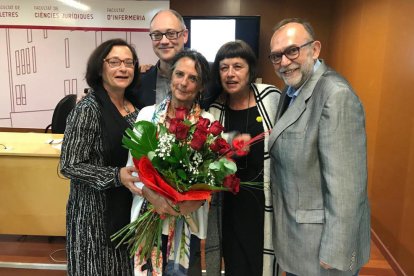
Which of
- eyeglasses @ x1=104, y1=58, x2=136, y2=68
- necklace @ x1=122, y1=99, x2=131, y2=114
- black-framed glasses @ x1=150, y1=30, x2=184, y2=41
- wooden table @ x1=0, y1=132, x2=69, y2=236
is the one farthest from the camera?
wooden table @ x1=0, y1=132, x2=69, y2=236

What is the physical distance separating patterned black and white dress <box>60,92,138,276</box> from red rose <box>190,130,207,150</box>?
0.43 meters

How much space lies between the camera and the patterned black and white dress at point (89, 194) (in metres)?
1.49

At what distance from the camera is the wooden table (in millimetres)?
2947

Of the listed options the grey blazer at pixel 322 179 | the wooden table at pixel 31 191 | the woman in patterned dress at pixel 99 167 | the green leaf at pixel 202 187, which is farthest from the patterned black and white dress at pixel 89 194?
the wooden table at pixel 31 191

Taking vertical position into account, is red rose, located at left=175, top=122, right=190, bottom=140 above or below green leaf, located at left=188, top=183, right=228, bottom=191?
above

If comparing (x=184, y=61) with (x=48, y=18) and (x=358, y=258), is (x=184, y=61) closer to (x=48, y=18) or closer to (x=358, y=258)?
(x=358, y=258)

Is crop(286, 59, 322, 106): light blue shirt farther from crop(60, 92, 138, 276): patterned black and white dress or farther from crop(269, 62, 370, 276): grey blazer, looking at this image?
crop(60, 92, 138, 276): patterned black and white dress

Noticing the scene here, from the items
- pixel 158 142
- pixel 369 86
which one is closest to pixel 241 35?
pixel 369 86

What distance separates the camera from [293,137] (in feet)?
4.55

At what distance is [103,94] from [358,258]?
1302mm

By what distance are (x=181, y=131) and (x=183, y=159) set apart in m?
0.10

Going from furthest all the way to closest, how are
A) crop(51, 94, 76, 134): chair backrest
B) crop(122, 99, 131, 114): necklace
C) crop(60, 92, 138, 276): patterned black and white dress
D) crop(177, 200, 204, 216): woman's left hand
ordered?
crop(51, 94, 76, 134): chair backrest, crop(122, 99, 131, 114): necklace, crop(60, 92, 138, 276): patterned black and white dress, crop(177, 200, 204, 216): woman's left hand

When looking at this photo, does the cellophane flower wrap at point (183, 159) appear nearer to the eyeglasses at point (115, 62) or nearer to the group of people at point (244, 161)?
the group of people at point (244, 161)

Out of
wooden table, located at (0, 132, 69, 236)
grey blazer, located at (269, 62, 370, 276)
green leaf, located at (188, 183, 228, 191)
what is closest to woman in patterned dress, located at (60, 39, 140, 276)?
green leaf, located at (188, 183, 228, 191)
